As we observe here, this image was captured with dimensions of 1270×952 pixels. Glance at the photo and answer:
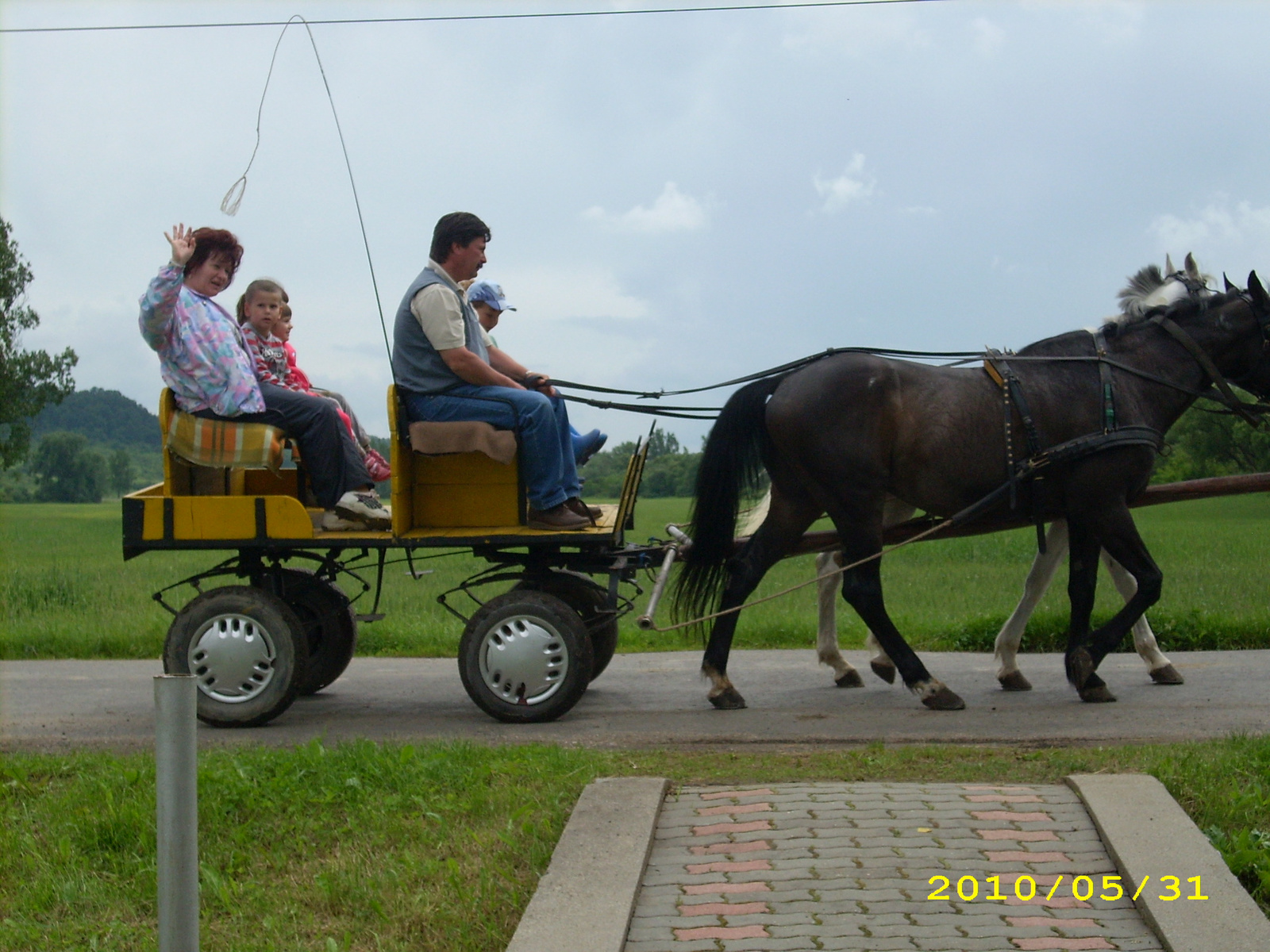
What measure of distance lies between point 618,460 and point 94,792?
22.7ft

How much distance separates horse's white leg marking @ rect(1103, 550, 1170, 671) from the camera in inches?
288

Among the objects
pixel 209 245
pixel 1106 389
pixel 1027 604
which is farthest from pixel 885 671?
pixel 209 245

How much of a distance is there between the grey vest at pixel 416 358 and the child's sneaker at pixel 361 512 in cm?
61

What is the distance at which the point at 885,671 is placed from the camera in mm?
7547

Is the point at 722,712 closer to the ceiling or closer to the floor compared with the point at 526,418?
closer to the floor

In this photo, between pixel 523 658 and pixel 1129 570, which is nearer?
pixel 523 658

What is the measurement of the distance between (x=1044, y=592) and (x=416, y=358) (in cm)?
373

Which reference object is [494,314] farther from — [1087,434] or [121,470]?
[121,470]

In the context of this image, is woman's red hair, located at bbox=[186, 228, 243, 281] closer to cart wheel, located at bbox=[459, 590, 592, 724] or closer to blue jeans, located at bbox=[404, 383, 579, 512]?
blue jeans, located at bbox=[404, 383, 579, 512]

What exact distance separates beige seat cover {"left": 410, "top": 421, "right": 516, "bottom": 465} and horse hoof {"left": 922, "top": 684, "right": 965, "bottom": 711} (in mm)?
2394

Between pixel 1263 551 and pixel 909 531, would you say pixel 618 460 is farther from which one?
pixel 1263 551

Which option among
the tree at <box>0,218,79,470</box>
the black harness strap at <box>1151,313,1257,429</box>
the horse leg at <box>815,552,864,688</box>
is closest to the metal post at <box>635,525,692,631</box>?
the horse leg at <box>815,552,864,688</box>

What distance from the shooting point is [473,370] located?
20.9 ft

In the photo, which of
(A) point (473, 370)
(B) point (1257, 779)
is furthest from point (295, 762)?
(B) point (1257, 779)
